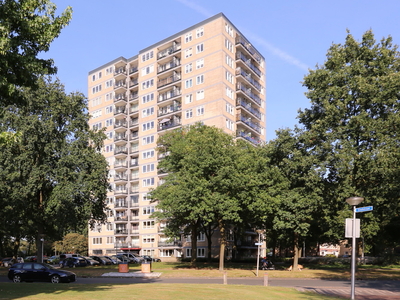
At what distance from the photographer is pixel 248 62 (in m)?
84.4

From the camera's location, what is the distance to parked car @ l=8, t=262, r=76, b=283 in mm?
29203

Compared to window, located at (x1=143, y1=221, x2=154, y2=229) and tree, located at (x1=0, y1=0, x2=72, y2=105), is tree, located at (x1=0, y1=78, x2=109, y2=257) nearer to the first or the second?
tree, located at (x1=0, y1=0, x2=72, y2=105)

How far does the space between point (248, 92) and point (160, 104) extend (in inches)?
710

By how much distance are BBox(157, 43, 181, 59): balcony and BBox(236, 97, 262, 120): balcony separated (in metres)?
16.3

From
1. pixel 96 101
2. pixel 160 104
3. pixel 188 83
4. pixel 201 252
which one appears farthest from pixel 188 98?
pixel 96 101

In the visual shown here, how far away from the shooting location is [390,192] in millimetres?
36344

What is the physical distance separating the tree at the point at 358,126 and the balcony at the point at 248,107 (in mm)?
37064

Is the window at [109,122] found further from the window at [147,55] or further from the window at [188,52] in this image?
the window at [188,52]

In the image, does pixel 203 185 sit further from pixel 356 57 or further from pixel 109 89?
pixel 109 89

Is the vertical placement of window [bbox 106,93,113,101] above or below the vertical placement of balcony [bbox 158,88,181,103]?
above

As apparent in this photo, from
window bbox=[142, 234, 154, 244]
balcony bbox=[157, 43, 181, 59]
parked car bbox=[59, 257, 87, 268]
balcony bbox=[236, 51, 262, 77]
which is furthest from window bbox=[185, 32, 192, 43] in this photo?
parked car bbox=[59, 257, 87, 268]

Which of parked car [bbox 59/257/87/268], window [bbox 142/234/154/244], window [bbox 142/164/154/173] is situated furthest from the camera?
window [bbox 142/164/154/173]

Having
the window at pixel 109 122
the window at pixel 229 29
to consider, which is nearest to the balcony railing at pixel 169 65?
the window at pixel 229 29

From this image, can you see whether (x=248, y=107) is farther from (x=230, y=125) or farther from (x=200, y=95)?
(x=200, y=95)
